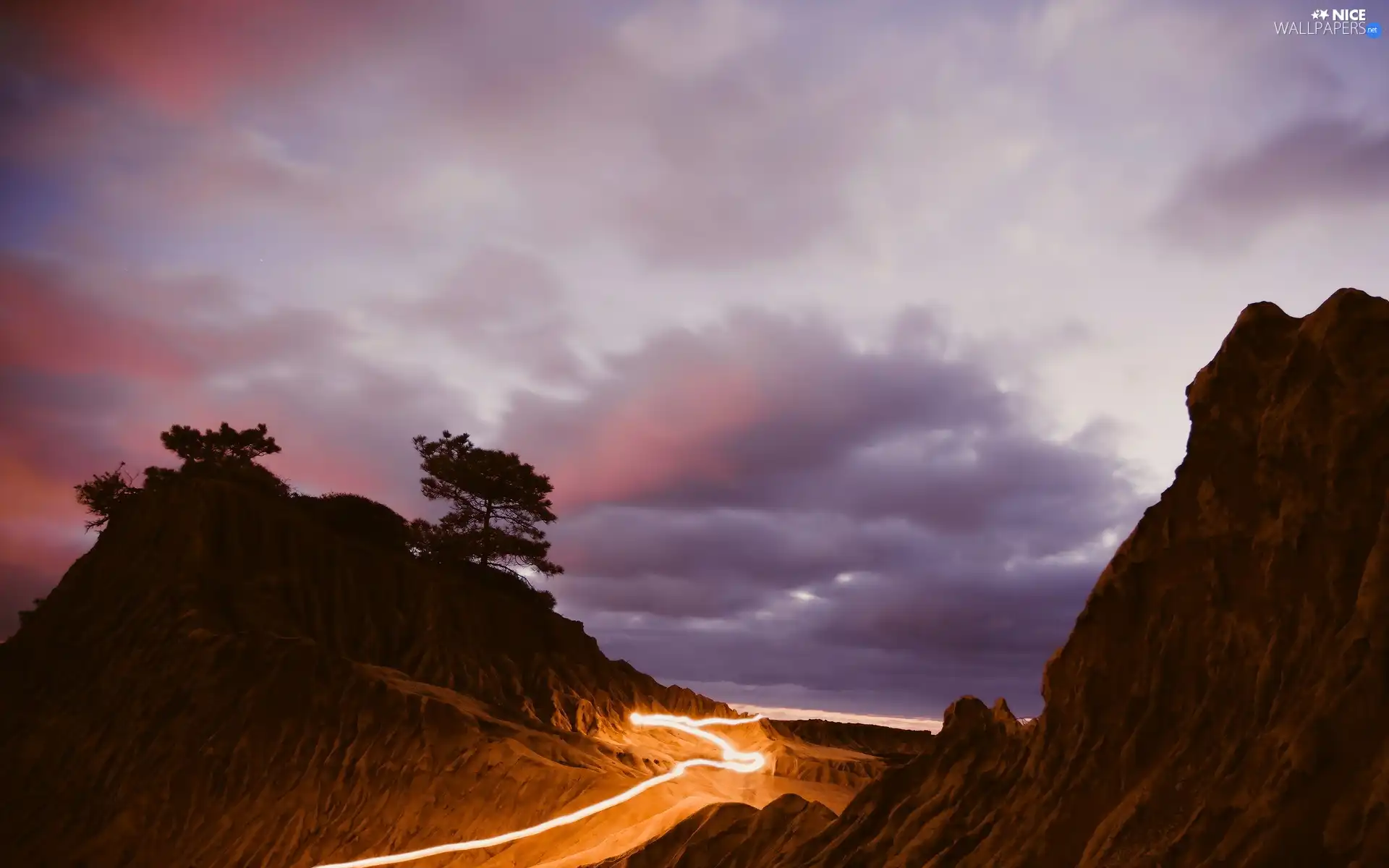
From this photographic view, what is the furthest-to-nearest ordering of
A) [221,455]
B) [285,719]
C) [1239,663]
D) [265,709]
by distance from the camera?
[221,455]
[265,709]
[285,719]
[1239,663]

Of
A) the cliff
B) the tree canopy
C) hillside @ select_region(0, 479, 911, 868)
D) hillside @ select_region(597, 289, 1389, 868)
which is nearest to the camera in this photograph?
hillside @ select_region(597, 289, 1389, 868)

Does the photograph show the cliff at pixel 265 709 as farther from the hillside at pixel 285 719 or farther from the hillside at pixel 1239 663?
the hillside at pixel 1239 663

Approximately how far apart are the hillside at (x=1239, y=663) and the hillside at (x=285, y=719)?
9.05 meters

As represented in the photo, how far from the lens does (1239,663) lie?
6.93m

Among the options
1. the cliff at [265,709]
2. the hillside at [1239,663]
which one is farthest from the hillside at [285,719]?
the hillside at [1239,663]

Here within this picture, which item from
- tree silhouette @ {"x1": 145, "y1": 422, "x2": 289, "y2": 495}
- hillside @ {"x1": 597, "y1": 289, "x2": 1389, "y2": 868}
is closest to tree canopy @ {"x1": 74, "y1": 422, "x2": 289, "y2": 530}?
tree silhouette @ {"x1": 145, "y1": 422, "x2": 289, "y2": 495}

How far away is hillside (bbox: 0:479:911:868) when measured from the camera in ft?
67.4

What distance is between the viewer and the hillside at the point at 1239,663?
5906 millimetres

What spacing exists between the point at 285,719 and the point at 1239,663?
2317 cm

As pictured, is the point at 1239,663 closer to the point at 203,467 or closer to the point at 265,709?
the point at 265,709

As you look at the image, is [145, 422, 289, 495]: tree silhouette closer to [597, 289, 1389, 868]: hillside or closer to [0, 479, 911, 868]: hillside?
[0, 479, 911, 868]: hillside

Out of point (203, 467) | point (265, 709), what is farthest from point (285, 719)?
point (203, 467)

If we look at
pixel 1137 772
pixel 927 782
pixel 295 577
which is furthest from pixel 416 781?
pixel 1137 772

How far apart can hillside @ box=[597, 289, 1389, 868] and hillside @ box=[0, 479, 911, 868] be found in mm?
9052
